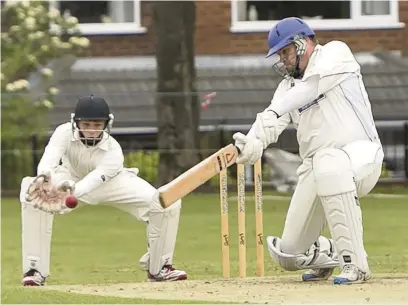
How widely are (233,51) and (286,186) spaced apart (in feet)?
17.3

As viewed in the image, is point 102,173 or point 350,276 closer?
point 350,276

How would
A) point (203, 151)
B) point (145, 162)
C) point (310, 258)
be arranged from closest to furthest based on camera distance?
point (310, 258) → point (203, 151) → point (145, 162)

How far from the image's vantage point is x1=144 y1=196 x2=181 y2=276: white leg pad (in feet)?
31.8

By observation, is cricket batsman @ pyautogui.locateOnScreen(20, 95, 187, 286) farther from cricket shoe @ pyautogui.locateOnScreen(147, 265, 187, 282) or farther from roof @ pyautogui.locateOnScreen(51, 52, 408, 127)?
roof @ pyautogui.locateOnScreen(51, 52, 408, 127)

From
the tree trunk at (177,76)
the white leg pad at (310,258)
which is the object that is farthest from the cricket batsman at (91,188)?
the tree trunk at (177,76)

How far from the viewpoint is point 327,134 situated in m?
8.55

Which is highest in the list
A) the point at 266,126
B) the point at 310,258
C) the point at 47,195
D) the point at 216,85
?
the point at 266,126

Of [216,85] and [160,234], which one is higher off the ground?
[160,234]

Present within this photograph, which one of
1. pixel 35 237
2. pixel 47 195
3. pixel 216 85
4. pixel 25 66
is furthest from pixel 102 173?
pixel 216 85

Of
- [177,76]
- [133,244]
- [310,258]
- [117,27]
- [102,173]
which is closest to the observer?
[310,258]

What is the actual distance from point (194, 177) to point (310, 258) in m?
1.37

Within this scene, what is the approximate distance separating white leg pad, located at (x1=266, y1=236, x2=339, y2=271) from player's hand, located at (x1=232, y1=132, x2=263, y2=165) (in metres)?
0.85

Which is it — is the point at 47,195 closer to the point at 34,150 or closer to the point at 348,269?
the point at 348,269

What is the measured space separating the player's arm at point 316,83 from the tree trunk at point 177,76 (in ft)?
39.6
